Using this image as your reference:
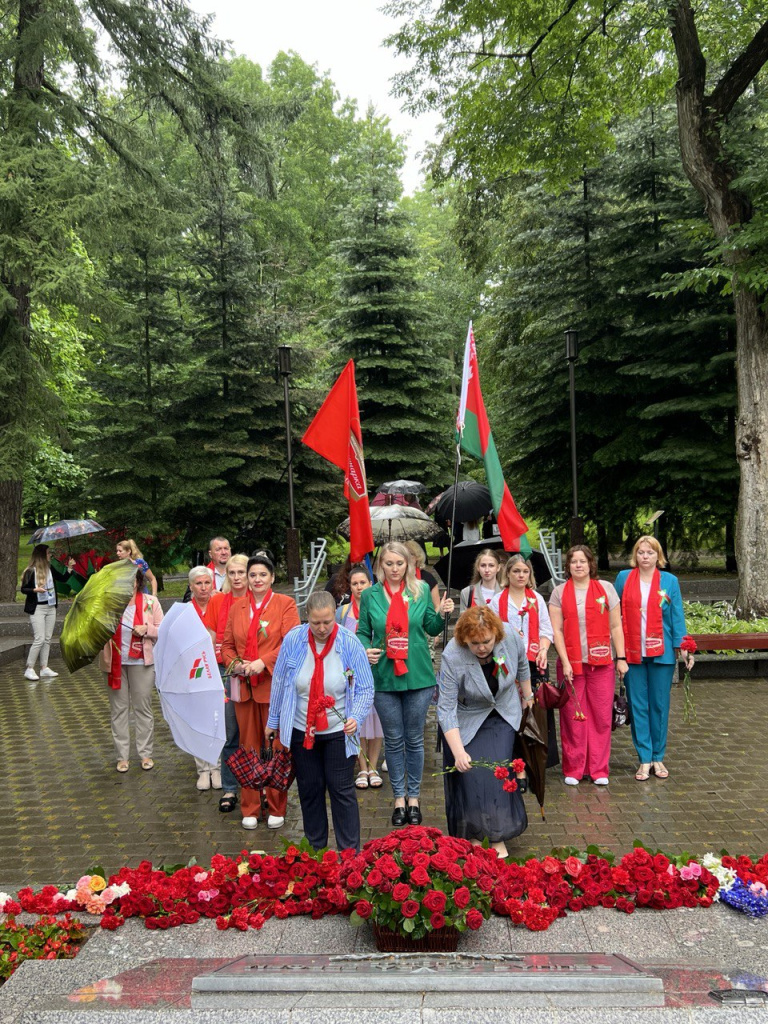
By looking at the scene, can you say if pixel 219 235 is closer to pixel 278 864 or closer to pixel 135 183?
pixel 135 183

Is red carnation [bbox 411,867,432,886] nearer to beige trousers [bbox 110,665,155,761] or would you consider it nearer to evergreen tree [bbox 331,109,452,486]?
beige trousers [bbox 110,665,155,761]

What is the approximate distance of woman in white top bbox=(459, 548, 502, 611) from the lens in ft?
→ 23.2

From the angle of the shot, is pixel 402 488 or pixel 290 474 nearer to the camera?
pixel 290 474

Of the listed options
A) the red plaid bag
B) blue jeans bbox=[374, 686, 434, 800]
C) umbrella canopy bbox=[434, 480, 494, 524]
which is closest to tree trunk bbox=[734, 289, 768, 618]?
umbrella canopy bbox=[434, 480, 494, 524]

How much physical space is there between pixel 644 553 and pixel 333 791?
3.31 meters

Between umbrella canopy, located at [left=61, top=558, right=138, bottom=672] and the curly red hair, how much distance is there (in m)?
3.24

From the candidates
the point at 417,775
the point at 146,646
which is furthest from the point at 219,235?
the point at 417,775

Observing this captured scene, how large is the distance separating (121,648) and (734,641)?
7.12 m

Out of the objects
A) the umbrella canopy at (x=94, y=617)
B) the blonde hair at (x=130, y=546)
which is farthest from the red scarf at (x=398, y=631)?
the blonde hair at (x=130, y=546)

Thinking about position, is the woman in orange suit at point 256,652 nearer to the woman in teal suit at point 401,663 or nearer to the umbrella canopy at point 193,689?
the umbrella canopy at point 193,689

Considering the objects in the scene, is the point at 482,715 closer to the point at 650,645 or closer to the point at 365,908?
the point at 365,908

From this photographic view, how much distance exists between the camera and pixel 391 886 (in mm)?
4012

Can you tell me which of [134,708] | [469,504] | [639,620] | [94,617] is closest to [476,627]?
[639,620]

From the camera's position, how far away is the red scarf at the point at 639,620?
728cm
